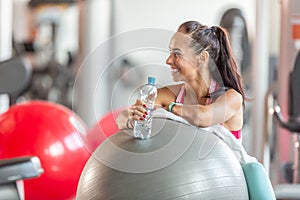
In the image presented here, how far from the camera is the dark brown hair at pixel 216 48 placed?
1213 mm

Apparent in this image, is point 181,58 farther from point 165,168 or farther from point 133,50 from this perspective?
point 165,168

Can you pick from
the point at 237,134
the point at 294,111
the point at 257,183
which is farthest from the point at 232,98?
the point at 294,111

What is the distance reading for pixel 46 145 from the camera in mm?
2535

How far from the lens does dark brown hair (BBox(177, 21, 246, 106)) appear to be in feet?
3.98

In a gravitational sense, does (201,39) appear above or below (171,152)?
above

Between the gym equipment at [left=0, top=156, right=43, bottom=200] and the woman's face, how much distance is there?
732 mm

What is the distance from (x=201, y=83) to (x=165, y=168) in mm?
188

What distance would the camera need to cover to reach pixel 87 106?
13.6 ft

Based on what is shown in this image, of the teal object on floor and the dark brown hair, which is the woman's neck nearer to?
the dark brown hair

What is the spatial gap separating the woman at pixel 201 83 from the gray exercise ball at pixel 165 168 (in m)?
0.04

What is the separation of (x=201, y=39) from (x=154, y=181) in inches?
12.0

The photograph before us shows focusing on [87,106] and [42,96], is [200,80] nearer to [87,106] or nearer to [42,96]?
[87,106]

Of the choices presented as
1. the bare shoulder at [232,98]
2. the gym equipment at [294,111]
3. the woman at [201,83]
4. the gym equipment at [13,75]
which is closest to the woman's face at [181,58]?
the woman at [201,83]

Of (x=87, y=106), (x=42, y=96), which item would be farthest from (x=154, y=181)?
(x=42, y=96)
